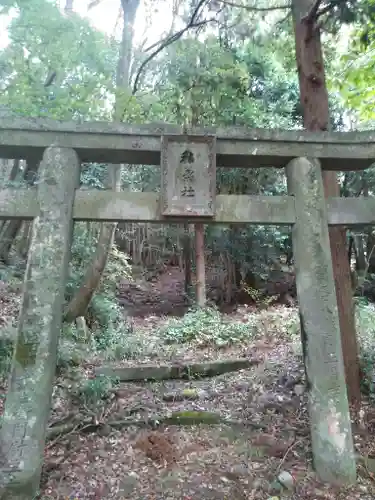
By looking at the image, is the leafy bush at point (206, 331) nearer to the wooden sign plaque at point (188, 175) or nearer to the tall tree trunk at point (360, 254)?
the wooden sign plaque at point (188, 175)

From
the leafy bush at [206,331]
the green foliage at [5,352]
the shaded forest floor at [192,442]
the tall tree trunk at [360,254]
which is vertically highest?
the tall tree trunk at [360,254]

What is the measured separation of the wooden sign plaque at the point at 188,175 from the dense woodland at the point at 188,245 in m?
1.28

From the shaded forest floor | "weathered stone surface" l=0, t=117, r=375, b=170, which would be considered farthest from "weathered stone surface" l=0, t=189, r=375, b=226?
the shaded forest floor

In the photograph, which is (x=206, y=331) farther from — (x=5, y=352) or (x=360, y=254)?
(x=360, y=254)

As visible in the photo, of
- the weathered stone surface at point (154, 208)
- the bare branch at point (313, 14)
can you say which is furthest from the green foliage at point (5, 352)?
the bare branch at point (313, 14)

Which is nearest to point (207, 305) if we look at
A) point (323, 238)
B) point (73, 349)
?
point (73, 349)

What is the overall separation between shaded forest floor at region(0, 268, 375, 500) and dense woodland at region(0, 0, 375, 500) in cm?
2

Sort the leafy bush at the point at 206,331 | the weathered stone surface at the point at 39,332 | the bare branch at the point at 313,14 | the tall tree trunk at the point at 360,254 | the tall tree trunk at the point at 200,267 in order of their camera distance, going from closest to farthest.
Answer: the weathered stone surface at the point at 39,332
the bare branch at the point at 313,14
the leafy bush at the point at 206,331
the tall tree trunk at the point at 200,267
the tall tree trunk at the point at 360,254

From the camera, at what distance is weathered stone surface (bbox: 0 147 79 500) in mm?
3312

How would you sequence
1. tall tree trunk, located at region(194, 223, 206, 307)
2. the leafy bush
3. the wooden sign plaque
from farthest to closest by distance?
tall tree trunk, located at region(194, 223, 206, 307), the leafy bush, the wooden sign plaque

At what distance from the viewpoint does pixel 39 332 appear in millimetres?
3539

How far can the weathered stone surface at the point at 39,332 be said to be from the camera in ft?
10.9

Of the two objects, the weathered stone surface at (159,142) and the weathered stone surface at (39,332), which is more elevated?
the weathered stone surface at (159,142)

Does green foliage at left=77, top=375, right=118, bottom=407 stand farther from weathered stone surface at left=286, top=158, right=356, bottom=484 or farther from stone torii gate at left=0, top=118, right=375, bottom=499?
weathered stone surface at left=286, top=158, right=356, bottom=484
